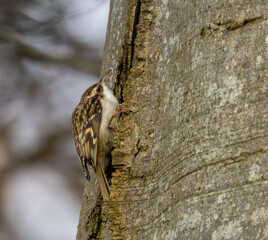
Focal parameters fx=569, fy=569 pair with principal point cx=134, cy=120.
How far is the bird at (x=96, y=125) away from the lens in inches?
103

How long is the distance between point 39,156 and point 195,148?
2.77m

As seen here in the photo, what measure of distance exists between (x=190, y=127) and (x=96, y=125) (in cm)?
155

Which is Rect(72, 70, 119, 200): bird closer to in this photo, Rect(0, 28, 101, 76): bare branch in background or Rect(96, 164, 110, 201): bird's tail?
Rect(96, 164, 110, 201): bird's tail

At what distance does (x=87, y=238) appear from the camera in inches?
81.1

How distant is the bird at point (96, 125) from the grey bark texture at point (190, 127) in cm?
38

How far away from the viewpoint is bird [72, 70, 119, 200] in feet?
8.55

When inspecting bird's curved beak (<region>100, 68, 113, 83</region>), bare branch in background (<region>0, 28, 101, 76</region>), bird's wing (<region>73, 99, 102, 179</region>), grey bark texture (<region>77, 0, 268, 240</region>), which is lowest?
grey bark texture (<region>77, 0, 268, 240</region>)

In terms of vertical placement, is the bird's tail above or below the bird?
below

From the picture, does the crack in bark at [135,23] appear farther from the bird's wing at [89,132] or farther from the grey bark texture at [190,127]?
the bird's wing at [89,132]

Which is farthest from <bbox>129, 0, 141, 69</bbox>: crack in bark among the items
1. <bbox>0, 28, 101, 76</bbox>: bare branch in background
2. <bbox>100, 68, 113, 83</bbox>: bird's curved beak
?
<bbox>0, 28, 101, 76</bbox>: bare branch in background

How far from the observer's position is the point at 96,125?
10.1 feet

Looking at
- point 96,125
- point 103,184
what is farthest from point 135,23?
point 96,125

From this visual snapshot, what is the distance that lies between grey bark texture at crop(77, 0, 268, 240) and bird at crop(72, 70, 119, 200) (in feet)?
1.24

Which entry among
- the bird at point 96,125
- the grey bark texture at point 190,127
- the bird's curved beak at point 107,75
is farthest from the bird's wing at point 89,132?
the grey bark texture at point 190,127
